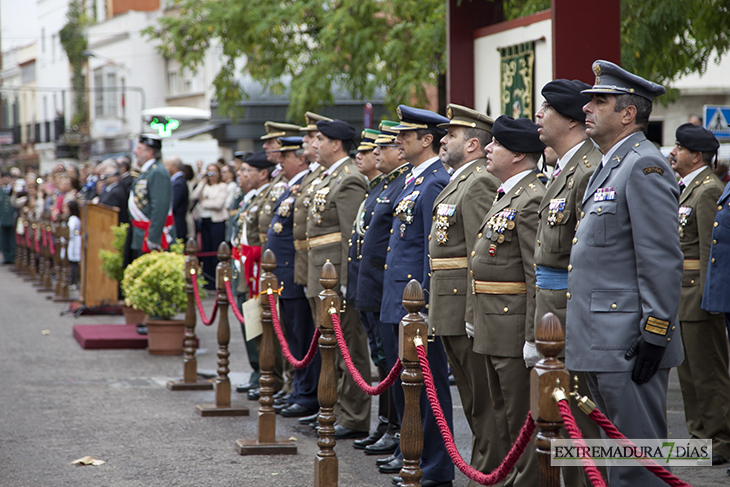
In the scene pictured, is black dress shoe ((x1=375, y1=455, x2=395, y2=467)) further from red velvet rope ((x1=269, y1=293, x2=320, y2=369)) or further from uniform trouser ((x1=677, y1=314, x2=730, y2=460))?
uniform trouser ((x1=677, y1=314, x2=730, y2=460))

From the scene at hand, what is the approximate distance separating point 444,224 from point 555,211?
3.12ft

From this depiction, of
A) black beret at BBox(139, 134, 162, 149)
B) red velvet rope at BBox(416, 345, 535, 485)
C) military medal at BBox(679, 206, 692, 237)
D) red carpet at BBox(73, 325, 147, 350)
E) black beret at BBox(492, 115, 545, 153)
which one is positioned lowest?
red carpet at BBox(73, 325, 147, 350)

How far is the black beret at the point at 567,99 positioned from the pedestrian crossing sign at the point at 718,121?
23.5ft

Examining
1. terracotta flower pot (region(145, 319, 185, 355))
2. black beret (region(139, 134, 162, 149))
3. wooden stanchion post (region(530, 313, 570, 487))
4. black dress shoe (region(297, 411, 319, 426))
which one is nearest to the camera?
wooden stanchion post (region(530, 313, 570, 487))

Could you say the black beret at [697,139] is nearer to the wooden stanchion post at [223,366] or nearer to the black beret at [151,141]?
the wooden stanchion post at [223,366]

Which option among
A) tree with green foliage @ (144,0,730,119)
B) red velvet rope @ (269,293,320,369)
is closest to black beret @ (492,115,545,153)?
red velvet rope @ (269,293,320,369)

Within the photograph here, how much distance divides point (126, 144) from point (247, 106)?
57.4ft

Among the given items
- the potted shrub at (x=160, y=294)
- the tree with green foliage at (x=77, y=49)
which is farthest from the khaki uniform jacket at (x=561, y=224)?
the tree with green foliage at (x=77, y=49)

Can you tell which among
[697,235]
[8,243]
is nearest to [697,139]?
→ [697,235]

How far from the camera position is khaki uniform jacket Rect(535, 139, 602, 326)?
4.51 m

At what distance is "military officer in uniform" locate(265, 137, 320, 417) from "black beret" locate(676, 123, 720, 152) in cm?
320

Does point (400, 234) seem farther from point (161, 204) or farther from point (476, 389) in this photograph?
point (161, 204)

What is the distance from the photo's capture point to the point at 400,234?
599 centimetres

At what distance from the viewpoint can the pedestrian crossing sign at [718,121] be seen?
36.9ft
